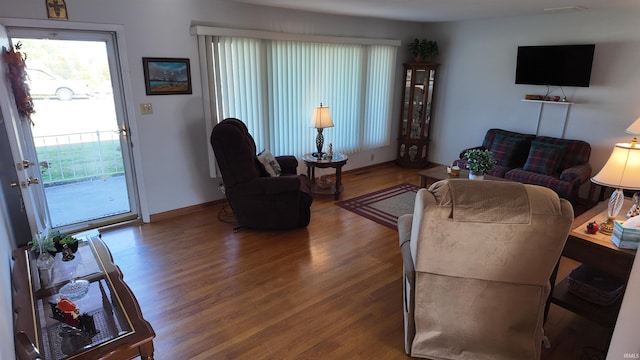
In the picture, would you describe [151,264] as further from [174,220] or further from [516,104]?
[516,104]

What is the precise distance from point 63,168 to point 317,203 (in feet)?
11.1

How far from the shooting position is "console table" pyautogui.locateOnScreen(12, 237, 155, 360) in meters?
1.51

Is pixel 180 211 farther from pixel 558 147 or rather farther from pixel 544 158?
pixel 558 147

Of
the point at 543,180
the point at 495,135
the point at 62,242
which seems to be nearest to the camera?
the point at 62,242

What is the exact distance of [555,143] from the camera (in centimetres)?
461

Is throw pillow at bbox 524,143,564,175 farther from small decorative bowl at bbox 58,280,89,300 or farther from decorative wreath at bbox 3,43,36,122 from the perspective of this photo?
decorative wreath at bbox 3,43,36,122

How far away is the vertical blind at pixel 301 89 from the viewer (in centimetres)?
414

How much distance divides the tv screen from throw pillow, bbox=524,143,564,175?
83cm

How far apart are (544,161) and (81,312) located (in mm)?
4938

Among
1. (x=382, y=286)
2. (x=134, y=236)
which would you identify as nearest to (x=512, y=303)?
(x=382, y=286)

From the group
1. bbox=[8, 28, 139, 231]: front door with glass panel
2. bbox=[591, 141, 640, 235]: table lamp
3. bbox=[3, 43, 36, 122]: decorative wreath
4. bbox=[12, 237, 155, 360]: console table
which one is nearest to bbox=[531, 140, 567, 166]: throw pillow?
bbox=[591, 141, 640, 235]: table lamp

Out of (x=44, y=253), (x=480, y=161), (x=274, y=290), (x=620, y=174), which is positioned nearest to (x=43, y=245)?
(x=44, y=253)

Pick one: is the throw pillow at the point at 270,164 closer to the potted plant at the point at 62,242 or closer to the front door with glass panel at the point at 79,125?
the front door with glass panel at the point at 79,125

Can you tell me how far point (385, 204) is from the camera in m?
4.57
